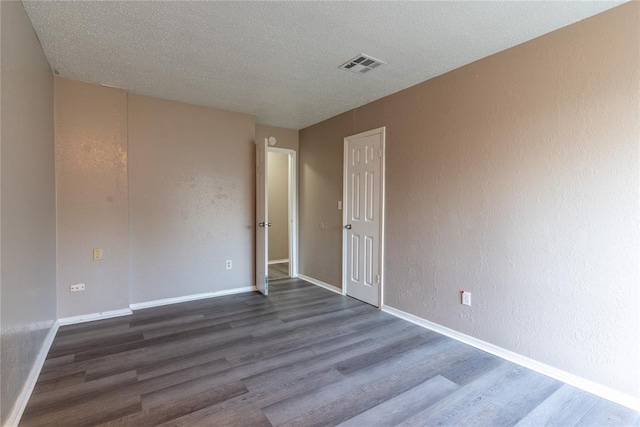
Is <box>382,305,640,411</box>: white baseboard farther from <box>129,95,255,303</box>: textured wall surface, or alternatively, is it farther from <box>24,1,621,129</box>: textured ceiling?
<box>129,95,255,303</box>: textured wall surface

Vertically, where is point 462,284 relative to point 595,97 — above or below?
below

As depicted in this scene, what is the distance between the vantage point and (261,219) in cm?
425

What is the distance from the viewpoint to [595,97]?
2.06m

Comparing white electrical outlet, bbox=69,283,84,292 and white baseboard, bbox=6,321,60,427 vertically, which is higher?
white electrical outlet, bbox=69,283,84,292

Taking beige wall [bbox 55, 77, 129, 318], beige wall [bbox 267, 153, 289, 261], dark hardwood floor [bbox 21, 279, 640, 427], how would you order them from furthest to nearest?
beige wall [bbox 267, 153, 289, 261] < beige wall [bbox 55, 77, 129, 318] < dark hardwood floor [bbox 21, 279, 640, 427]

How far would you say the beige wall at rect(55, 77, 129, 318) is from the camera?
3.12m

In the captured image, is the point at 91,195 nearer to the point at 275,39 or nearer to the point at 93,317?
the point at 93,317

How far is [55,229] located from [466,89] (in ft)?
14.0

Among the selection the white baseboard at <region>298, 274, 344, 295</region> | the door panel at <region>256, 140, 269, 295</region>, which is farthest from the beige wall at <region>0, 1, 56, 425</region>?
the white baseboard at <region>298, 274, 344, 295</region>

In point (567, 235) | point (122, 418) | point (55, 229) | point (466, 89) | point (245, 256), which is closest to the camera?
point (122, 418)

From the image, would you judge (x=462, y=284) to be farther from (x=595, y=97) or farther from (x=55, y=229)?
(x=55, y=229)

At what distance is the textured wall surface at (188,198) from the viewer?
12.1ft

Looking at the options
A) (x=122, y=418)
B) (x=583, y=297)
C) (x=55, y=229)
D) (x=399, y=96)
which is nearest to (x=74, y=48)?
(x=55, y=229)

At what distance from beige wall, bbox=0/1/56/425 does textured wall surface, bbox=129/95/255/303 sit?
0.94m
